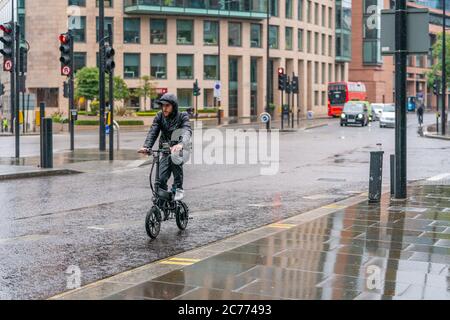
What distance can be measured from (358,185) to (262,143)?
16673mm

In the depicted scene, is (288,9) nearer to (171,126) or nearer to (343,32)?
(343,32)

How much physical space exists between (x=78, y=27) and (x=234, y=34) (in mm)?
16820

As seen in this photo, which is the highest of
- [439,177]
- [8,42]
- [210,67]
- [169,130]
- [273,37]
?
[273,37]

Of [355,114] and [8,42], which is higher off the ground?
[8,42]

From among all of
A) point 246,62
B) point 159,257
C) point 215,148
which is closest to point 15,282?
point 159,257

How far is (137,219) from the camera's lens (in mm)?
10805

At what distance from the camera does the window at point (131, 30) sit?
229 ft

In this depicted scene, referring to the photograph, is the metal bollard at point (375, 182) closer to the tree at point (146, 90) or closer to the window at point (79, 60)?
the tree at point (146, 90)

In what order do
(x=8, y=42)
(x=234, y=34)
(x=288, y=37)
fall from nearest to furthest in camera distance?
(x=8, y=42) → (x=234, y=34) → (x=288, y=37)

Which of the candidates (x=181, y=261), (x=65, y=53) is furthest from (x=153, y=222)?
(x=65, y=53)

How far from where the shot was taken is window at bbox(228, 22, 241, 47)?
75.0 m

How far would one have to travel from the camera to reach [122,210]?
11.8 meters

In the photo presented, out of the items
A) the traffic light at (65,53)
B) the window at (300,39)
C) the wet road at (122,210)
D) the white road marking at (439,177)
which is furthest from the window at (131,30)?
the white road marking at (439,177)

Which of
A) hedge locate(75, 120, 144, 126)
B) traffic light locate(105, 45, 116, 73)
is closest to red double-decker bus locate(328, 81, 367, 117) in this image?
Answer: hedge locate(75, 120, 144, 126)
